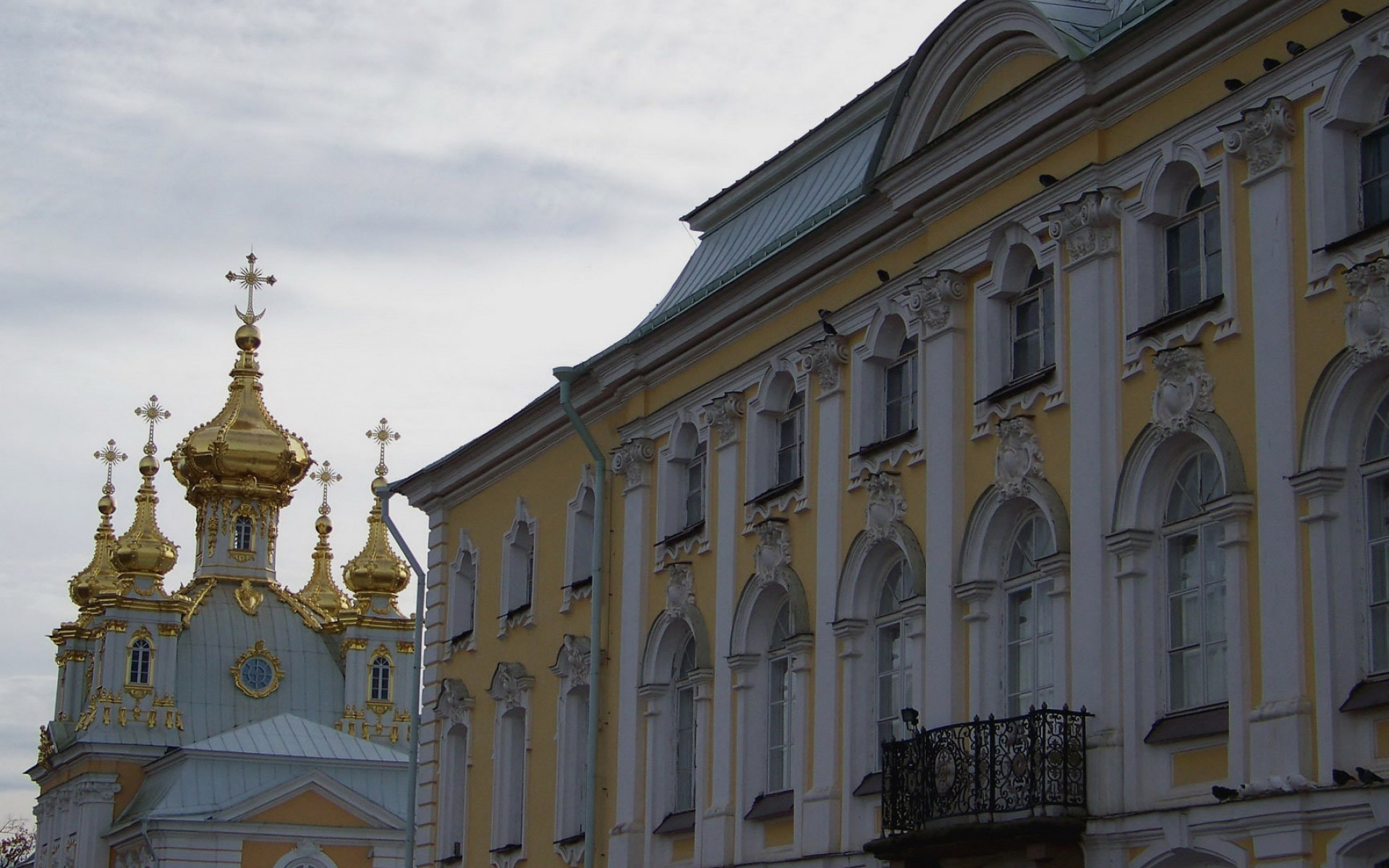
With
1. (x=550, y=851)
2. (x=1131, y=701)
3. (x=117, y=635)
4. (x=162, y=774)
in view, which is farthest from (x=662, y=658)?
(x=117, y=635)

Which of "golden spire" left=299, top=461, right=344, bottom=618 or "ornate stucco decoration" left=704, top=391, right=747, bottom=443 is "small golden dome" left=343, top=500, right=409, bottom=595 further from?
"ornate stucco decoration" left=704, top=391, right=747, bottom=443

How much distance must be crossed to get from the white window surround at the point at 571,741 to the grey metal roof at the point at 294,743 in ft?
137

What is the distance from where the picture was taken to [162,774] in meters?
69.4

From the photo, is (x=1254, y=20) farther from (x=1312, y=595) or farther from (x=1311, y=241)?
(x=1312, y=595)

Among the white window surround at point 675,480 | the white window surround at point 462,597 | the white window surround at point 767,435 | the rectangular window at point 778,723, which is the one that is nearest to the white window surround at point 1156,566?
the rectangular window at point 778,723

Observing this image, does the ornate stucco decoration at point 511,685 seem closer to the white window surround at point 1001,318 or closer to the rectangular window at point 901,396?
the rectangular window at point 901,396

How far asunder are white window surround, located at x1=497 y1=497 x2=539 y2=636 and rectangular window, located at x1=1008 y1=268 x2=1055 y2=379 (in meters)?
10.6

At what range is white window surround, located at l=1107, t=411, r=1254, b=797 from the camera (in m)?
15.6

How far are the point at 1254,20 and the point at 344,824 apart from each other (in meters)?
51.3

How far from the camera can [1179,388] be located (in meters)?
16.4

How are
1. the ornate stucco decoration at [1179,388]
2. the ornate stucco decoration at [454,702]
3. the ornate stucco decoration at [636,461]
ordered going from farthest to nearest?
the ornate stucco decoration at [454,702] → the ornate stucco decoration at [636,461] → the ornate stucco decoration at [1179,388]

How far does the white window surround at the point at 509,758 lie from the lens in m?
27.8

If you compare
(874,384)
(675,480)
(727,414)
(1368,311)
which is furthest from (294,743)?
(1368,311)

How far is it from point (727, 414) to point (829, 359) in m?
2.20
